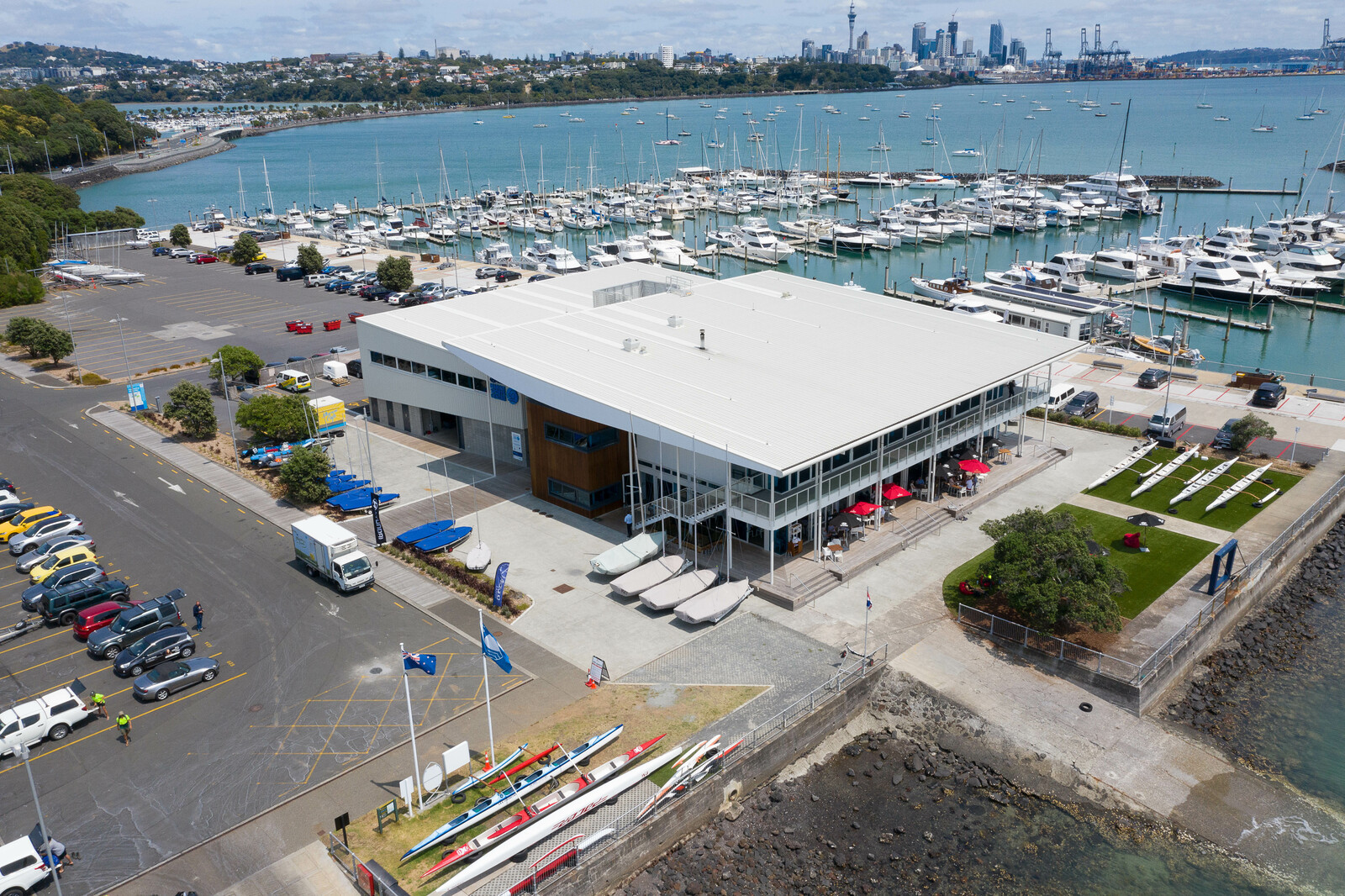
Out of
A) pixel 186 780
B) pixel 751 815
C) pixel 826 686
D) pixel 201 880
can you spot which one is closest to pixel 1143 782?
pixel 826 686

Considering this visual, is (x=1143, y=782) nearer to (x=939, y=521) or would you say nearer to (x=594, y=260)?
(x=939, y=521)

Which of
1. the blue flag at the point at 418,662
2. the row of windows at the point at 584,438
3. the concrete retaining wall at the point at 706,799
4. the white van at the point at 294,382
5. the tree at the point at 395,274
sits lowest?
the concrete retaining wall at the point at 706,799

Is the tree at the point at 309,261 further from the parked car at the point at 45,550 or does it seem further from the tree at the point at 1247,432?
the tree at the point at 1247,432

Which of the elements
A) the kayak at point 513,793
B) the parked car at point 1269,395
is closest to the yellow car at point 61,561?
the kayak at point 513,793

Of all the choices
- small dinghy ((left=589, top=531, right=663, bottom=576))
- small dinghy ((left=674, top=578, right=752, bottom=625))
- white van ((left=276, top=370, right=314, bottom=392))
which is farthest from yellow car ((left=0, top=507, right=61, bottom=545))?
small dinghy ((left=674, top=578, right=752, bottom=625))

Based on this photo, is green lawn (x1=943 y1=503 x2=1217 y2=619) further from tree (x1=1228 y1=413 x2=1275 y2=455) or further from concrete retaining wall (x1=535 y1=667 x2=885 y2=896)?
tree (x1=1228 y1=413 x2=1275 y2=455)

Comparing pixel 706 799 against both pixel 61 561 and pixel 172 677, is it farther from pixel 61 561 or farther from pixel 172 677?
pixel 61 561

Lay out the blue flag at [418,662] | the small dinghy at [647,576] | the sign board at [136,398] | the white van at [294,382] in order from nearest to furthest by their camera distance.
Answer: the blue flag at [418,662] → the small dinghy at [647,576] → the sign board at [136,398] → the white van at [294,382]
